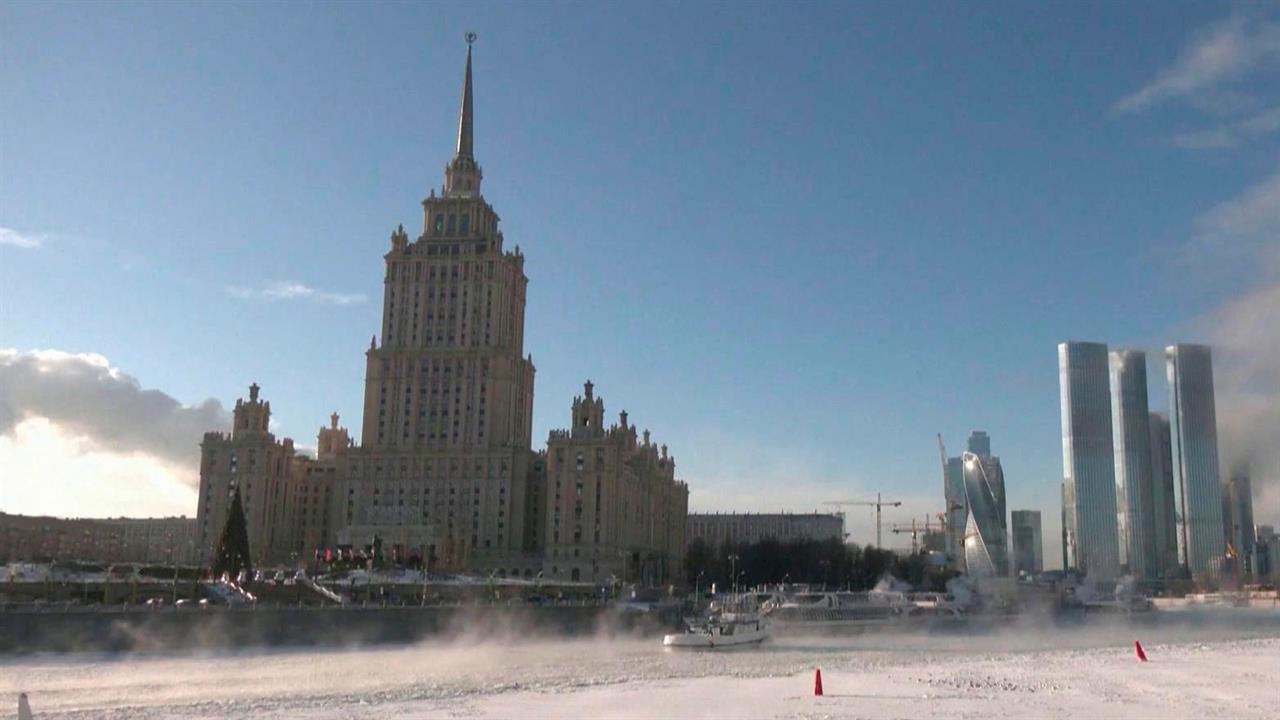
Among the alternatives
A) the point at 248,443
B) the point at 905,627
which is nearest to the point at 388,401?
the point at 248,443

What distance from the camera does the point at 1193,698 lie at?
5538 centimetres

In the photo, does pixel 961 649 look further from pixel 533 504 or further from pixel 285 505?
pixel 285 505

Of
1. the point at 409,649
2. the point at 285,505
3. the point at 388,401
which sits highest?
the point at 388,401

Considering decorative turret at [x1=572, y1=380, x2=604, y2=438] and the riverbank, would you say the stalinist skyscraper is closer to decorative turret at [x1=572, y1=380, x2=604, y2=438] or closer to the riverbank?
decorative turret at [x1=572, y1=380, x2=604, y2=438]

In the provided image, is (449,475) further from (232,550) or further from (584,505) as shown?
(232,550)

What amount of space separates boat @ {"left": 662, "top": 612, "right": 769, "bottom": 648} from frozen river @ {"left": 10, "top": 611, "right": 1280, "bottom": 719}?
88.3 inches

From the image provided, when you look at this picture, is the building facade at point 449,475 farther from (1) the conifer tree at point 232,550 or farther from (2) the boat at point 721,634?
(2) the boat at point 721,634

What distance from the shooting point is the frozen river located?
4984 cm

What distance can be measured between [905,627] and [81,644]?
8254cm

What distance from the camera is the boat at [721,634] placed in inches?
3669

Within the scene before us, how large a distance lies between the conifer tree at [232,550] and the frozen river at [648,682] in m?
36.5

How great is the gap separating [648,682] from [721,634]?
3554cm

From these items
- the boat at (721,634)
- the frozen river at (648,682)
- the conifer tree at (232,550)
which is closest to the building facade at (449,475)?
the conifer tree at (232,550)

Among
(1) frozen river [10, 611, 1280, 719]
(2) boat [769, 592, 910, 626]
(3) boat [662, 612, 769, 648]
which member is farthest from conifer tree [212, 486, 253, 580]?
(2) boat [769, 592, 910, 626]
